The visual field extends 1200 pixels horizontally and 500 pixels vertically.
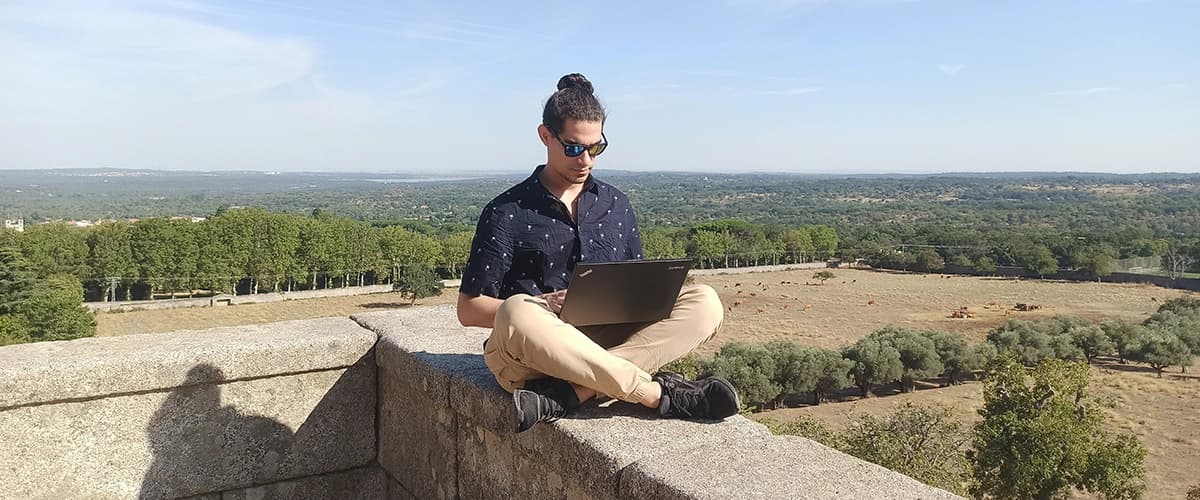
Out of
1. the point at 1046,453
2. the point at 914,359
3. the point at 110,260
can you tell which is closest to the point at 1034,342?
the point at 914,359

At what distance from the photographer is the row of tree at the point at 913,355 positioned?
3172 centimetres

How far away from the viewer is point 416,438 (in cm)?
369

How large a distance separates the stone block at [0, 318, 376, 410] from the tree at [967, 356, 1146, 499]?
731 inches

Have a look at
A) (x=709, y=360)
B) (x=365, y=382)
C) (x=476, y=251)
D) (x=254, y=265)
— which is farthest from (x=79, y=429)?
(x=254, y=265)

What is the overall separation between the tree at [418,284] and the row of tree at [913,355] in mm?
34551

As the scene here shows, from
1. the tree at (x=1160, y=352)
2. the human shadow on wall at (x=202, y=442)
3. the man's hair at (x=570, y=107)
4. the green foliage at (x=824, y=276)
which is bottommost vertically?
the green foliage at (x=824, y=276)

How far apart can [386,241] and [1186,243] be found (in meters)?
93.0

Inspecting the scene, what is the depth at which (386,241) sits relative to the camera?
3007 inches

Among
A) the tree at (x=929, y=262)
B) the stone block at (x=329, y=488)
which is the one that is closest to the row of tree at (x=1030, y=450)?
the stone block at (x=329, y=488)

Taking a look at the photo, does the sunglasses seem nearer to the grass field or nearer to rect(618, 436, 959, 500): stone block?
rect(618, 436, 959, 500): stone block

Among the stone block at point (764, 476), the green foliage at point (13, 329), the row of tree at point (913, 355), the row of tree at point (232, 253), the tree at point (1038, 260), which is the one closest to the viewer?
the stone block at point (764, 476)

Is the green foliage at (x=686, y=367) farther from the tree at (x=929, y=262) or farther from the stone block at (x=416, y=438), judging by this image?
the tree at (x=929, y=262)

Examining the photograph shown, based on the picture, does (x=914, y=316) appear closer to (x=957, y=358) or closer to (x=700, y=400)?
(x=957, y=358)

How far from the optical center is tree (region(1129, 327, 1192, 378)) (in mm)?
38688
